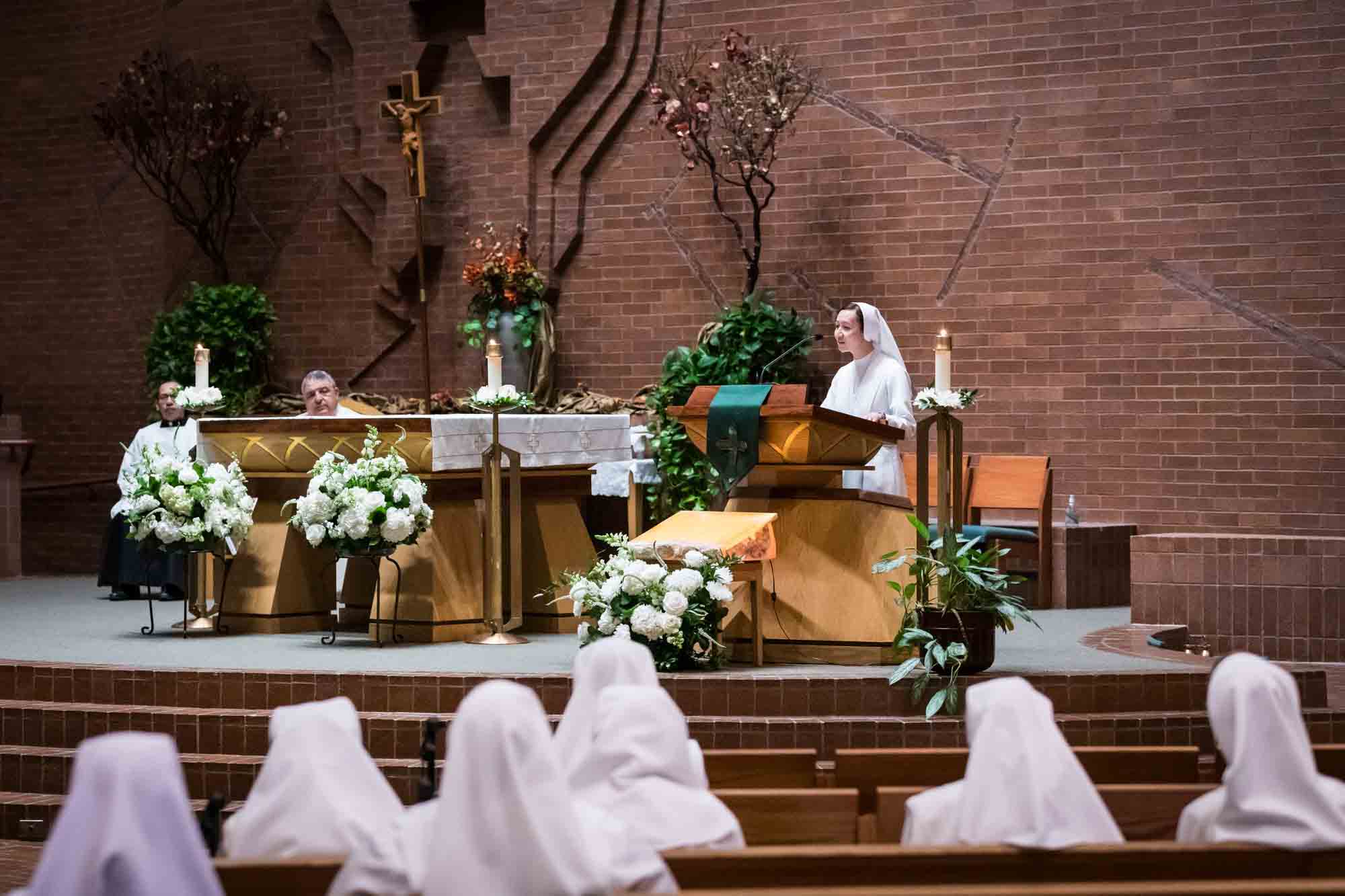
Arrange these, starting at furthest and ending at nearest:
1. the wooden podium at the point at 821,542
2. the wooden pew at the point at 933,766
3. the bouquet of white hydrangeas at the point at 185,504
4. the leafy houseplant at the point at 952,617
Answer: the bouquet of white hydrangeas at the point at 185,504
the wooden podium at the point at 821,542
the leafy houseplant at the point at 952,617
the wooden pew at the point at 933,766

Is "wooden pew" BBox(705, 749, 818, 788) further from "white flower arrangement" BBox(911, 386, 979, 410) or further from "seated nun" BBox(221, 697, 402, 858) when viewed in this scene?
"white flower arrangement" BBox(911, 386, 979, 410)

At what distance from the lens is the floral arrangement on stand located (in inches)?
463

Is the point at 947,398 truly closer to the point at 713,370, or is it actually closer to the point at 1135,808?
the point at 1135,808

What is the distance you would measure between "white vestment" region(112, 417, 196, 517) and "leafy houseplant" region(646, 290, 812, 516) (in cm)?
301

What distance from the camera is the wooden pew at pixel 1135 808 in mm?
4031

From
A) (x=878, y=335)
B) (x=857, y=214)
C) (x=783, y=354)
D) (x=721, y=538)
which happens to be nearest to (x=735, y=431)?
(x=721, y=538)

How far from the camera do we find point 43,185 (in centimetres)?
1376

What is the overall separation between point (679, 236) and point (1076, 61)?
3.00 meters

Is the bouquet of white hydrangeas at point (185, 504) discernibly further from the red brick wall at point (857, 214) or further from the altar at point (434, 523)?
the red brick wall at point (857, 214)

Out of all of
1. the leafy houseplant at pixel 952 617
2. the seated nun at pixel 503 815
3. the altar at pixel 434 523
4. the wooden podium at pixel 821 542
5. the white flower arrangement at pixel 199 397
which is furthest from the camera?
the white flower arrangement at pixel 199 397

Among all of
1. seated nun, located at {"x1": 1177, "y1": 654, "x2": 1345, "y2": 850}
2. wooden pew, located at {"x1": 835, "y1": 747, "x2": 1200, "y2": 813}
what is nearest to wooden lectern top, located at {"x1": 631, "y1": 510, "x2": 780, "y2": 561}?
wooden pew, located at {"x1": 835, "y1": 747, "x2": 1200, "y2": 813}

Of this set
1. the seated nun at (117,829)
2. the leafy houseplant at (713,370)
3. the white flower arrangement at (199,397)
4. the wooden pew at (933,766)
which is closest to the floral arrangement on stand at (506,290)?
the leafy houseplant at (713,370)

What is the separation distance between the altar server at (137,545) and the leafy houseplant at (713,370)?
3.07 meters

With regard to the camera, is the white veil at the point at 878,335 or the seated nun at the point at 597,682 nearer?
the seated nun at the point at 597,682
